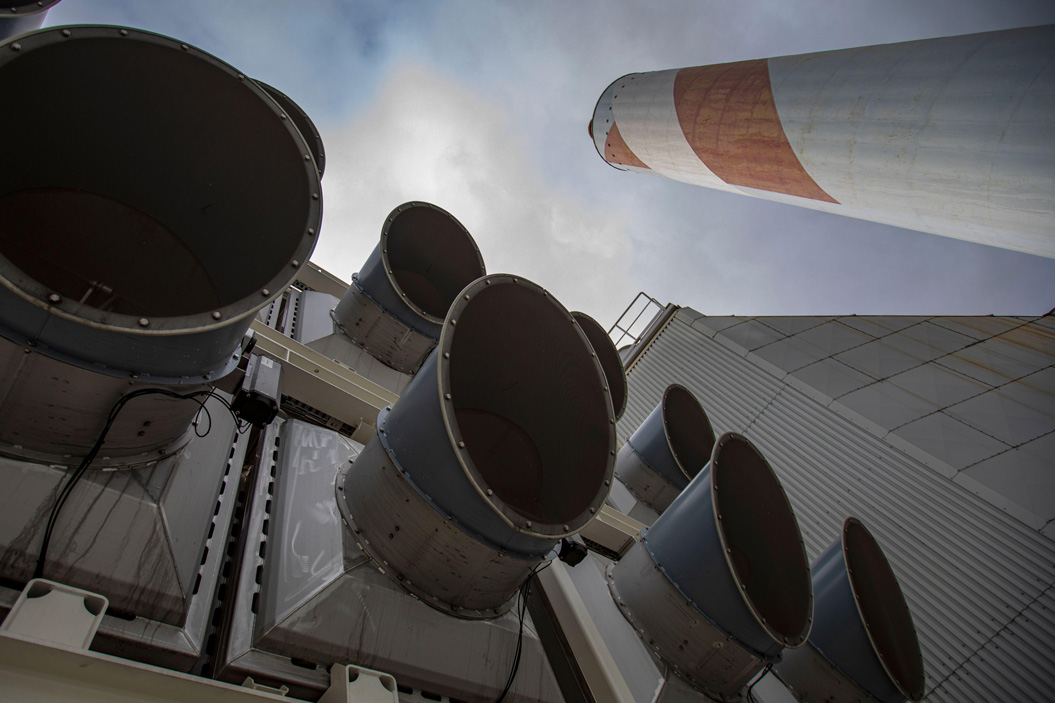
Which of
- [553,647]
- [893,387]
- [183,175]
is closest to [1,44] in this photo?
[183,175]

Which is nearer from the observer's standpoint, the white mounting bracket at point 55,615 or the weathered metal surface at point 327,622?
the white mounting bracket at point 55,615

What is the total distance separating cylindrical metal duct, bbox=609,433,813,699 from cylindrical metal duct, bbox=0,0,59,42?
4.78 m

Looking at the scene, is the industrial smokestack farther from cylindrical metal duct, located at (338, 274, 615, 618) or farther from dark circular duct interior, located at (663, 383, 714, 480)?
dark circular duct interior, located at (663, 383, 714, 480)

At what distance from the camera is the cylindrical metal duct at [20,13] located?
7.95ft

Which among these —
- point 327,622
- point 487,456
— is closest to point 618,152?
point 487,456

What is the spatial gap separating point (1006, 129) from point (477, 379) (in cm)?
311

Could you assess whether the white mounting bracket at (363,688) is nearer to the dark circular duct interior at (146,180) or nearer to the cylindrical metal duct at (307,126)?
the dark circular duct interior at (146,180)

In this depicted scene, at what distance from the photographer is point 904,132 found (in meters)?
2.90

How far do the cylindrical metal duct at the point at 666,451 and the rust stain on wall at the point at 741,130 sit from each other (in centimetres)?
266

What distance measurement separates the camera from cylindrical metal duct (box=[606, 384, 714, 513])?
19.0 ft

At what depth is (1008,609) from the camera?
457 cm

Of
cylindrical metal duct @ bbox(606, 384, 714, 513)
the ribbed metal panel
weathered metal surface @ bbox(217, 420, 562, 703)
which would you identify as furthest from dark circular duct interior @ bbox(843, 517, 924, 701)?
weathered metal surface @ bbox(217, 420, 562, 703)

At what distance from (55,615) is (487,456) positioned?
2.14 metres

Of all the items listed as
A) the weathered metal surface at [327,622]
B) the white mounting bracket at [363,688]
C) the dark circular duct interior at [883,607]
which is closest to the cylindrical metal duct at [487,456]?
the weathered metal surface at [327,622]
